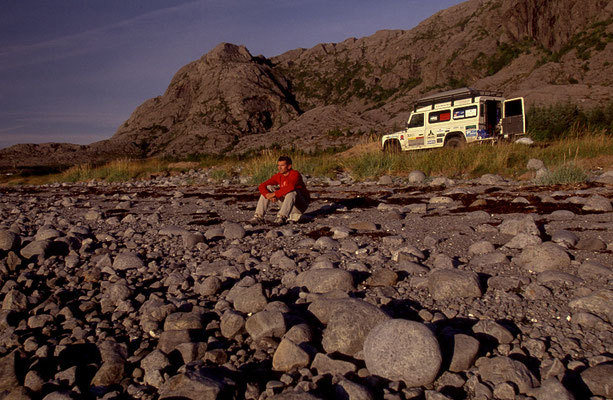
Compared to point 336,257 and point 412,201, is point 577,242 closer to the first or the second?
point 336,257

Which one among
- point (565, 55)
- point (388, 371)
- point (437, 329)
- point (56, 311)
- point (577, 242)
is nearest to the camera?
point (388, 371)

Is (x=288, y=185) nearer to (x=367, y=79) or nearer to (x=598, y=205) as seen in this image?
(x=598, y=205)

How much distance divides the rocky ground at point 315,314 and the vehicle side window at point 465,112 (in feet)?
44.7

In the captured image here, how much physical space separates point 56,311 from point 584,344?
124 inches

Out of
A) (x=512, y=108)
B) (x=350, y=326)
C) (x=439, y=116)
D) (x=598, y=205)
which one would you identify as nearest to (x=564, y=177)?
(x=598, y=205)

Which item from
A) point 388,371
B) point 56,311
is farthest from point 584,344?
point 56,311

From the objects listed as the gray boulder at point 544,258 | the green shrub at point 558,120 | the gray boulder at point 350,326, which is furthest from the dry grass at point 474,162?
the gray boulder at point 350,326

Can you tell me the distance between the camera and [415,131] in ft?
62.3

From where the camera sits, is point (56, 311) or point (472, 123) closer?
point (56, 311)

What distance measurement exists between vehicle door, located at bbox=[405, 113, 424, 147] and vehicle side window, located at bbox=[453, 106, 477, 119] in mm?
1576

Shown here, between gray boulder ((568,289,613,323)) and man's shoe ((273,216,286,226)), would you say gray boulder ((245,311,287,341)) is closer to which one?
gray boulder ((568,289,613,323))

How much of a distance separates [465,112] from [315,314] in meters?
17.2

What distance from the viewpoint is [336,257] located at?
366cm

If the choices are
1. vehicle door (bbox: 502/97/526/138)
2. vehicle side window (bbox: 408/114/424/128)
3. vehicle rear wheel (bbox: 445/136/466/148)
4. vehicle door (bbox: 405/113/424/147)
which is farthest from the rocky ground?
vehicle side window (bbox: 408/114/424/128)
